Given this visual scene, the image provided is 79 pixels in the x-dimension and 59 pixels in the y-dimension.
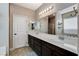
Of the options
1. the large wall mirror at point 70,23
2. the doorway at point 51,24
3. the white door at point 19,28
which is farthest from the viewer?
the white door at point 19,28

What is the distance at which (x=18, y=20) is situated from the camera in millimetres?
2553

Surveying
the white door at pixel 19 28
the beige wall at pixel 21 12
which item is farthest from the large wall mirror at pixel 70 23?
the white door at pixel 19 28

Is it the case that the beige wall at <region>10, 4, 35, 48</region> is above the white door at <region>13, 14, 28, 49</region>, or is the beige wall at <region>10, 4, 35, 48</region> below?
above

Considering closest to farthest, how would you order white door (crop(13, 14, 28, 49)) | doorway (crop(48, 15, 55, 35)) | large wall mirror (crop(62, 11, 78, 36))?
large wall mirror (crop(62, 11, 78, 36))
doorway (crop(48, 15, 55, 35))
white door (crop(13, 14, 28, 49))

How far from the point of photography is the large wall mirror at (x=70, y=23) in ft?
5.03

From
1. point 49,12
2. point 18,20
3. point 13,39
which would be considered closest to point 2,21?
point 18,20

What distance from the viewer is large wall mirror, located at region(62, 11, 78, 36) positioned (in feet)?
5.03

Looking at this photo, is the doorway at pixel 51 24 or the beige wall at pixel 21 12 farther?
the beige wall at pixel 21 12

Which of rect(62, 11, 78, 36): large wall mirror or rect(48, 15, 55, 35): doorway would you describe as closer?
rect(62, 11, 78, 36): large wall mirror

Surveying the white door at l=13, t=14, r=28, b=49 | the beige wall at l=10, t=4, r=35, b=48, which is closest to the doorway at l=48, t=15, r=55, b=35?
the beige wall at l=10, t=4, r=35, b=48

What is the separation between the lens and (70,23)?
1637mm

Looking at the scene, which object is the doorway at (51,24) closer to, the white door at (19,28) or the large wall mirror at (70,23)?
the large wall mirror at (70,23)

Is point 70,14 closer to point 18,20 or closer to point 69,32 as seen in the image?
point 69,32

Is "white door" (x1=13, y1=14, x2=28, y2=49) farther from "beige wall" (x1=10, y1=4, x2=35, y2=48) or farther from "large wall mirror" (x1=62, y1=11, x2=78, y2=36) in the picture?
"large wall mirror" (x1=62, y1=11, x2=78, y2=36)
